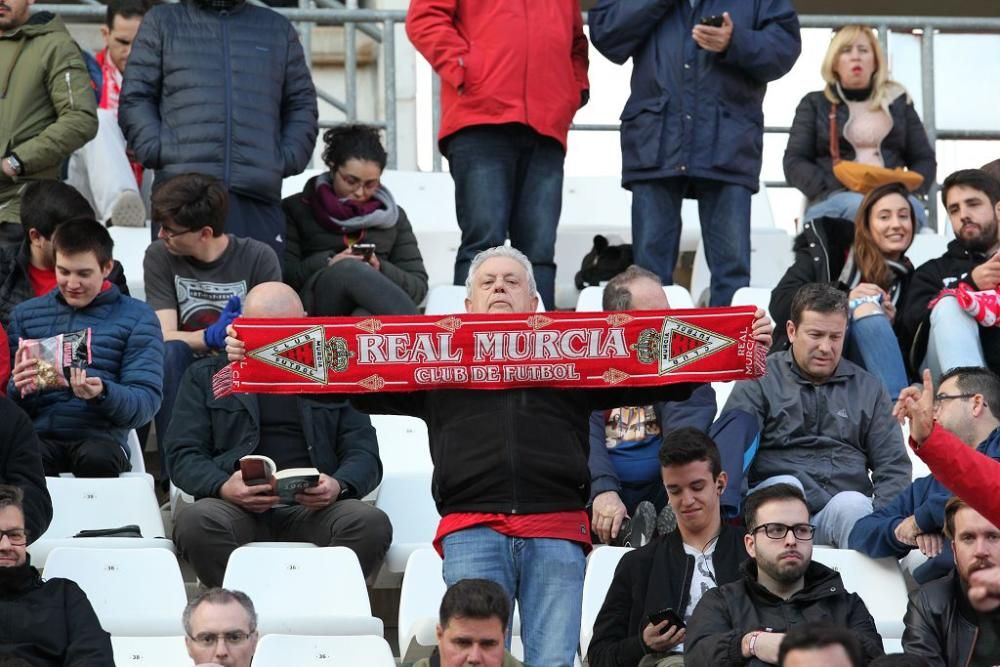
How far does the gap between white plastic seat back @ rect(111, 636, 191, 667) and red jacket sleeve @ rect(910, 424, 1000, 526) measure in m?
2.33

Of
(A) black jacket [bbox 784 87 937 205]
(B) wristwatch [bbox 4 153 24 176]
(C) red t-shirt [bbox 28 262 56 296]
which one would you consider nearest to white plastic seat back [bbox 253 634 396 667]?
(C) red t-shirt [bbox 28 262 56 296]

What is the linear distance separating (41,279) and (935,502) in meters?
3.43

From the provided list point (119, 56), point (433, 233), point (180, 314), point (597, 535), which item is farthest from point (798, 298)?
point (119, 56)

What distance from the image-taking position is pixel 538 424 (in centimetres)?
593

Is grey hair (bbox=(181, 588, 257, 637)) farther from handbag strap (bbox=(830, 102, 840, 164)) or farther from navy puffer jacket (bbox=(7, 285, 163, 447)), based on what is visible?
handbag strap (bbox=(830, 102, 840, 164))

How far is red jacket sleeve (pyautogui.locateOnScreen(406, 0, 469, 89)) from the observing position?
8.77m

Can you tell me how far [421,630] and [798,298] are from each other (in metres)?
2.09

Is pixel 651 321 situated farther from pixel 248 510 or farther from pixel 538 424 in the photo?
pixel 248 510

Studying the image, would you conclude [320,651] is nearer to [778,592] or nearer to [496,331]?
[496,331]

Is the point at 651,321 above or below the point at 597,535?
above

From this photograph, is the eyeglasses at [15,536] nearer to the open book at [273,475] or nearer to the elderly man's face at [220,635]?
the elderly man's face at [220,635]

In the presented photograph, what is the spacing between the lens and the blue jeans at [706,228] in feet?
29.5

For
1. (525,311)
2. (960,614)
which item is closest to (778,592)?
(960,614)

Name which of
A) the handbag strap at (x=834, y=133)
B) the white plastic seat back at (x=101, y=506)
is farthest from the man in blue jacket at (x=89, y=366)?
the handbag strap at (x=834, y=133)
